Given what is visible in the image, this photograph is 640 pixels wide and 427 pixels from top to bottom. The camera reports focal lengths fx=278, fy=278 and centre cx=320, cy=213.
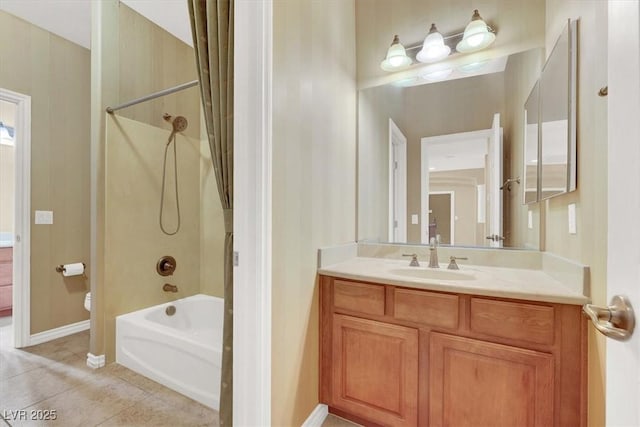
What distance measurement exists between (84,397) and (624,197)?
8.48ft

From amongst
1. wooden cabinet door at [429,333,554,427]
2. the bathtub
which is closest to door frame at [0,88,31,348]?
the bathtub

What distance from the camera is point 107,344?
6.77 feet

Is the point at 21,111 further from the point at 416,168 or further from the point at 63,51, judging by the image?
the point at 416,168

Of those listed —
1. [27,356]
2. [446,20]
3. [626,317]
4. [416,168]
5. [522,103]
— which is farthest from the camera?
[27,356]

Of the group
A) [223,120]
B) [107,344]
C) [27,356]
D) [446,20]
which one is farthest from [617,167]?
[27,356]

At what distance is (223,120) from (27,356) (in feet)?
8.39

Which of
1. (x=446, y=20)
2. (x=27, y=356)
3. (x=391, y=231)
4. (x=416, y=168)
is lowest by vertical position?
(x=27, y=356)

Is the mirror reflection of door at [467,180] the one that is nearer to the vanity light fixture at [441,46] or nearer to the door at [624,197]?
the vanity light fixture at [441,46]

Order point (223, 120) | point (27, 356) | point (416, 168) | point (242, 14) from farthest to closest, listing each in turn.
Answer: point (27, 356) < point (416, 168) < point (223, 120) < point (242, 14)

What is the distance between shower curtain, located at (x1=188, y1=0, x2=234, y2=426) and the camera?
4.15ft

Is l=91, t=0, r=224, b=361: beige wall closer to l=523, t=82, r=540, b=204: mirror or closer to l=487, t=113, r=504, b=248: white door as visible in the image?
l=487, t=113, r=504, b=248: white door

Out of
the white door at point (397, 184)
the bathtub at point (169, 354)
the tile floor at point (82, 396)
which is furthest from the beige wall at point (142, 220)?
the white door at point (397, 184)

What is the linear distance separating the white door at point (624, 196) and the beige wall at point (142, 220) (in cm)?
265

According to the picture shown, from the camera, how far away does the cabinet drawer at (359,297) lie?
4.70 feet
